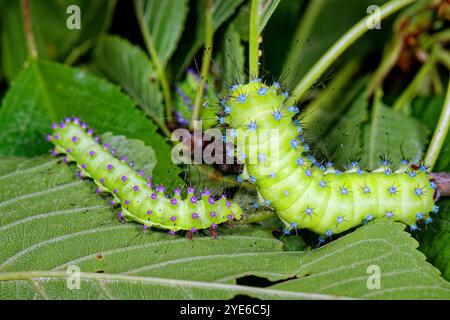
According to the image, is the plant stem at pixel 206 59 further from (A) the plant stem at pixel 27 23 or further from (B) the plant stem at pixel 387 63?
(A) the plant stem at pixel 27 23

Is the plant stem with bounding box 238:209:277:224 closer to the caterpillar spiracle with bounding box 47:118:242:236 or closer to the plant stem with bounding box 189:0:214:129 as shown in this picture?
the caterpillar spiracle with bounding box 47:118:242:236

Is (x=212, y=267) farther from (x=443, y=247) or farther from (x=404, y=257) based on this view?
(x=443, y=247)

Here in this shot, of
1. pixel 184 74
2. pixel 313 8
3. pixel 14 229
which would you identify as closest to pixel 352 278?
pixel 14 229

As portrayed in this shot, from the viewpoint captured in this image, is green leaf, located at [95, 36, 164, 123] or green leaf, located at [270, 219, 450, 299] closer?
green leaf, located at [270, 219, 450, 299]

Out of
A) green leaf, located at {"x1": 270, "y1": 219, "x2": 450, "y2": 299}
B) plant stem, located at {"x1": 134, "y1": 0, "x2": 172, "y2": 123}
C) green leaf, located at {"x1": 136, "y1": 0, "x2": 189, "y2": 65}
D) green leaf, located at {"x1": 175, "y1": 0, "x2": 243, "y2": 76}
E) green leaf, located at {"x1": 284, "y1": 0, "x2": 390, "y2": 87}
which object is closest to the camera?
green leaf, located at {"x1": 270, "y1": 219, "x2": 450, "y2": 299}

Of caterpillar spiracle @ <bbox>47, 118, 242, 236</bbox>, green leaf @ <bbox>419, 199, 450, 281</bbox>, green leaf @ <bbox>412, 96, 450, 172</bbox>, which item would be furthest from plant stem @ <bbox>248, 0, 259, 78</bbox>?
green leaf @ <bbox>412, 96, 450, 172</bbox>

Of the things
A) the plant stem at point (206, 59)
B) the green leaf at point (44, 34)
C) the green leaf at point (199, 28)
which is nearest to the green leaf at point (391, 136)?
the plant stem at point (206, 59)
